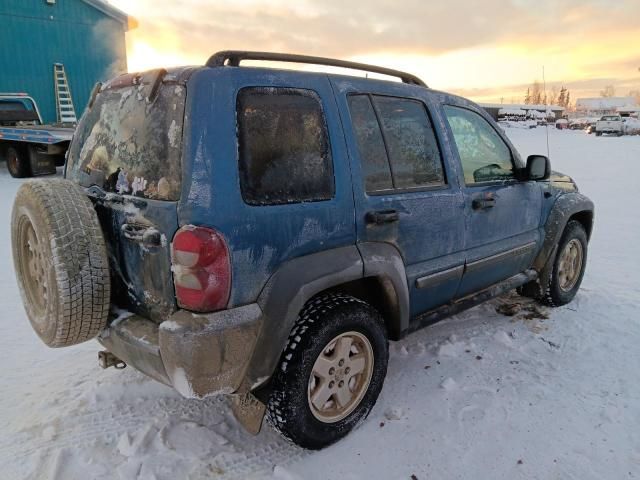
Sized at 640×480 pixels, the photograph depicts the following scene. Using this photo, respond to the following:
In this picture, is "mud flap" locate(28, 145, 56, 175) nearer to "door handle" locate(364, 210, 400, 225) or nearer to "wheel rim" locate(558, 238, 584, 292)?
"door handle" locate(364, 210, 400, 225)

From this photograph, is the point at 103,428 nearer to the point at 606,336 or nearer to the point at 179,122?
the point at 179,122

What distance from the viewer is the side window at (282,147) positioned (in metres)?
2.13

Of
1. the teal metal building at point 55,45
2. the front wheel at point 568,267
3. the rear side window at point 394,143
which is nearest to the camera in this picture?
the rear side window at point 394,143

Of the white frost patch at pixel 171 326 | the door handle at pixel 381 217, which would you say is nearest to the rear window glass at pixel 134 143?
the white frost patch at pixel 171 326

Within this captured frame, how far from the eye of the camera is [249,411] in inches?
95.9

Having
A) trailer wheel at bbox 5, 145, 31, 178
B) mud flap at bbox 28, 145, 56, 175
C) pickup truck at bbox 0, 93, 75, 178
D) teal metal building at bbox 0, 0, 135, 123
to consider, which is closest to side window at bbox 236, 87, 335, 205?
pickup truck at bbox 0, 93, 75, 178

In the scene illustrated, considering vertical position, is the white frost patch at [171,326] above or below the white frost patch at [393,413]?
above

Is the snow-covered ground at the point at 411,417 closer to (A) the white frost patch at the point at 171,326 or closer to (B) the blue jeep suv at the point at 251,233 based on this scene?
(B) the blue jeep suv at the point at 251,233

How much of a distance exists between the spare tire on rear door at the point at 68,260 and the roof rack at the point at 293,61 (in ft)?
3.03

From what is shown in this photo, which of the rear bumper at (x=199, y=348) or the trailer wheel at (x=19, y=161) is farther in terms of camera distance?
the trailer wheel at (x=19, y=161)

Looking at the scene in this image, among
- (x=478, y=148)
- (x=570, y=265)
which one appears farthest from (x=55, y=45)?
(x=570, y=265)

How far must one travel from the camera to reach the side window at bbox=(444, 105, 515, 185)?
3.28m

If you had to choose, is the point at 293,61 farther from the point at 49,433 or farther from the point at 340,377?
the point at 49,433

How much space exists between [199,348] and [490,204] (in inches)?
88.9
